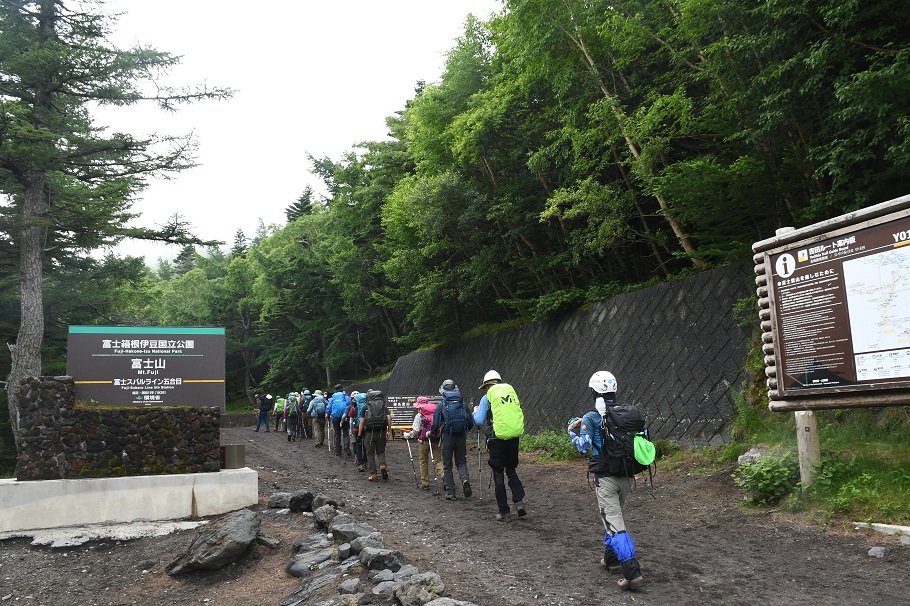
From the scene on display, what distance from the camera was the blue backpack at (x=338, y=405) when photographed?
16.5 metres

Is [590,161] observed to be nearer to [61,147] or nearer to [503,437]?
[503,437]

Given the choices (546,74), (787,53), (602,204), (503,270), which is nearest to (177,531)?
(602,204)

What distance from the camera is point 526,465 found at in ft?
45.3

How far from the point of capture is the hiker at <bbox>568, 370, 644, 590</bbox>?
507cm

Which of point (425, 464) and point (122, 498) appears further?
point (425, 464)

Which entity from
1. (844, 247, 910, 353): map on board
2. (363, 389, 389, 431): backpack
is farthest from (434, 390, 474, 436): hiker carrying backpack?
(844, 247, 910, 353): map on board

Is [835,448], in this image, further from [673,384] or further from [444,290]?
[444,290]

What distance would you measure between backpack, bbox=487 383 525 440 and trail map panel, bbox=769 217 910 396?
3272mm

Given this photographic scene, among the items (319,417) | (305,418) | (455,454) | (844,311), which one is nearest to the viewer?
(844,311)

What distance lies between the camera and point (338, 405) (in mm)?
16672

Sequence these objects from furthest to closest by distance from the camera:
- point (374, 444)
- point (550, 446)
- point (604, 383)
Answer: point (550, 446), point (374, 444), point (604, 383)

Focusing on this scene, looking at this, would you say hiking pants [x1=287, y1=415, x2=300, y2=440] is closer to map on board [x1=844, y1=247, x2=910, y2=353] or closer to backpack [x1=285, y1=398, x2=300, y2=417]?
backpack [x1=285, y1=398, x2=300, y2=417]

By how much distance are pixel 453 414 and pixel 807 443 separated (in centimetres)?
492

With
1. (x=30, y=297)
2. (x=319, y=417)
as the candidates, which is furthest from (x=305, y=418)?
(x=30, y=297)
